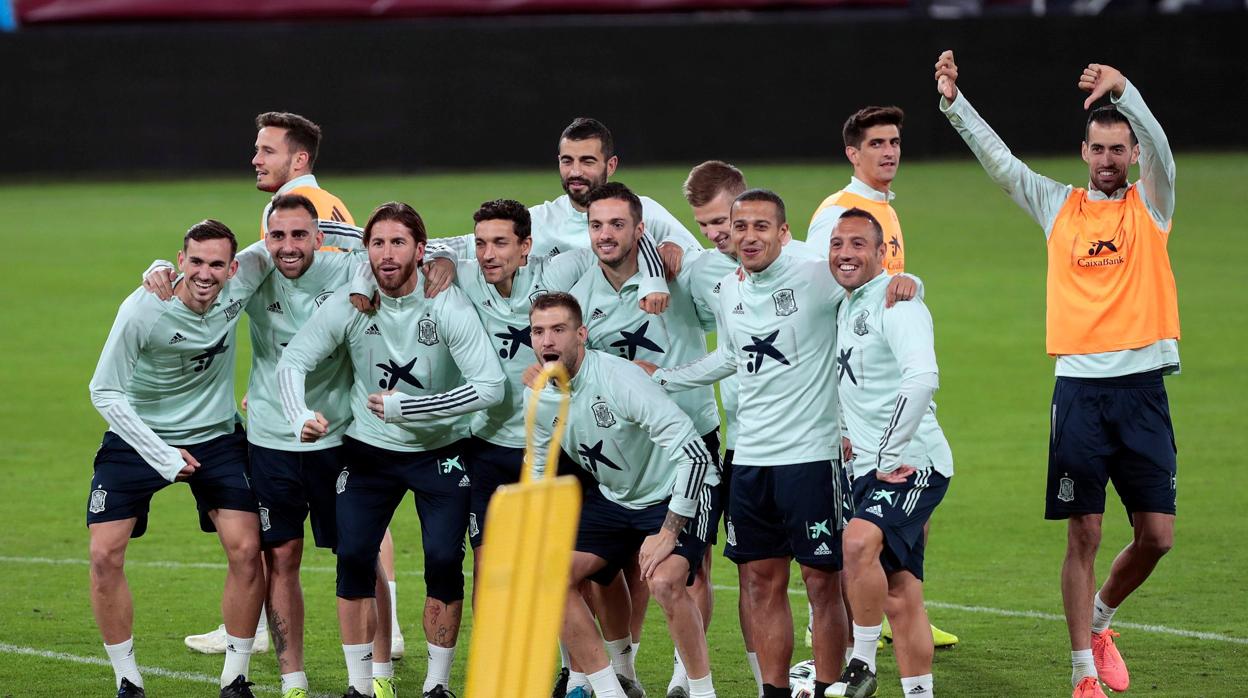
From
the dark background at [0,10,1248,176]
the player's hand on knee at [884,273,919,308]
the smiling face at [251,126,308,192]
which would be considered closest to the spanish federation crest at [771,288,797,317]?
the player's hand on knee at [884,273,919,308]

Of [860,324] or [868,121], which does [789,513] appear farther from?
[868,121]

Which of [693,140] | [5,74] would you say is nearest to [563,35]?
[693,140]

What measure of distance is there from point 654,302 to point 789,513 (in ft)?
3.37

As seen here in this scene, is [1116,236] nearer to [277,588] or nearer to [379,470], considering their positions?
[379,470]

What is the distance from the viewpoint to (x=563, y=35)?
28.1 meters

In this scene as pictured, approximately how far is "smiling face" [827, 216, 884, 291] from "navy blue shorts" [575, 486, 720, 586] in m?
1.04

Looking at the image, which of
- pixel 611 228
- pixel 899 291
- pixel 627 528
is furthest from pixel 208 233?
pixel 899 291

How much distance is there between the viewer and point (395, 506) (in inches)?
285

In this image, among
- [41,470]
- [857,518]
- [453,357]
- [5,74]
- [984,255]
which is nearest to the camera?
[857,518]

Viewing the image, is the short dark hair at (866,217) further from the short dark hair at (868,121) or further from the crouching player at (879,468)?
the short dark hair at (868,121)

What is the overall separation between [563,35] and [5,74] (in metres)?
9.05

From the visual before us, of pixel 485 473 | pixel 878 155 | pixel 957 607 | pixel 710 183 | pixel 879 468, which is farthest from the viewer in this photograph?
pixel 957 607

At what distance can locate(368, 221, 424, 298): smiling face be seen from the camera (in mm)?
6996

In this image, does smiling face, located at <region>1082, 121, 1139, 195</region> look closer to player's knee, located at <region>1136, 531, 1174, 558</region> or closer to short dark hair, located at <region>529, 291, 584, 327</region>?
player's knee, located at <region>1136, 531, 1174, 558</region>
